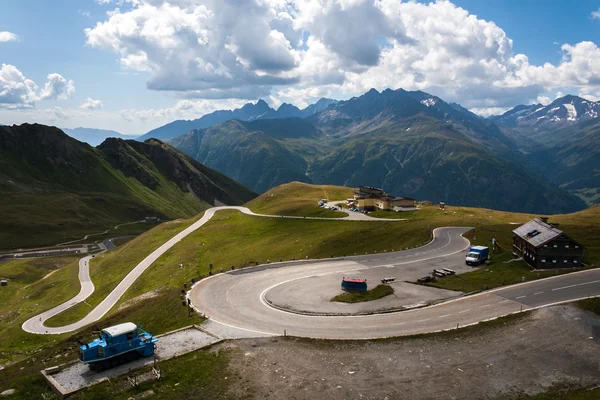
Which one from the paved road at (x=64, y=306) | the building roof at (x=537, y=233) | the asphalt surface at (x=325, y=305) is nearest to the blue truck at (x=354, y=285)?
the asphalt surface at (x=325, y=305)

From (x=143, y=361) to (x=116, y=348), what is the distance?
254 centimetres

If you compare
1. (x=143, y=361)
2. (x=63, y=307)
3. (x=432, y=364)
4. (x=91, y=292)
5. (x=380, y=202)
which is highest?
(x=380, y=202)

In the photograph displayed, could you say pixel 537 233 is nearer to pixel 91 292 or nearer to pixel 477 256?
pixel 477 256

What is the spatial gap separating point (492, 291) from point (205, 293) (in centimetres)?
3708

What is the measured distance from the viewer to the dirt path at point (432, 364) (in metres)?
30.0

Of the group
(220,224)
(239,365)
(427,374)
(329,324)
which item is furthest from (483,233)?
(220,224)

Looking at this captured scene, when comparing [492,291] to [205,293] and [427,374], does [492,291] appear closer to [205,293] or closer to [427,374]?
[427,374]

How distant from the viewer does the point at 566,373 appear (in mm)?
32688

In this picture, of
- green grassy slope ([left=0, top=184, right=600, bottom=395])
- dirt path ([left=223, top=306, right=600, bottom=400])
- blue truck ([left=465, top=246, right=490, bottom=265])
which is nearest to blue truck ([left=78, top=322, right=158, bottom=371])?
dirt path ([left=223, top=306, right=600, bottom=400])

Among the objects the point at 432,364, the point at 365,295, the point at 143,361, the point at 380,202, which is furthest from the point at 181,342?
the point at 380,202

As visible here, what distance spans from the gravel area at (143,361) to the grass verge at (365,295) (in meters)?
17.7

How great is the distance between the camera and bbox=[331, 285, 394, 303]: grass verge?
50.7 metres

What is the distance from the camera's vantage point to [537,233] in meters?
64.6

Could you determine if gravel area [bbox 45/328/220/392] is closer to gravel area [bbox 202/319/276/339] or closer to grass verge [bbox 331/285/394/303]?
gravel area [bbox 202/319/276/339]
